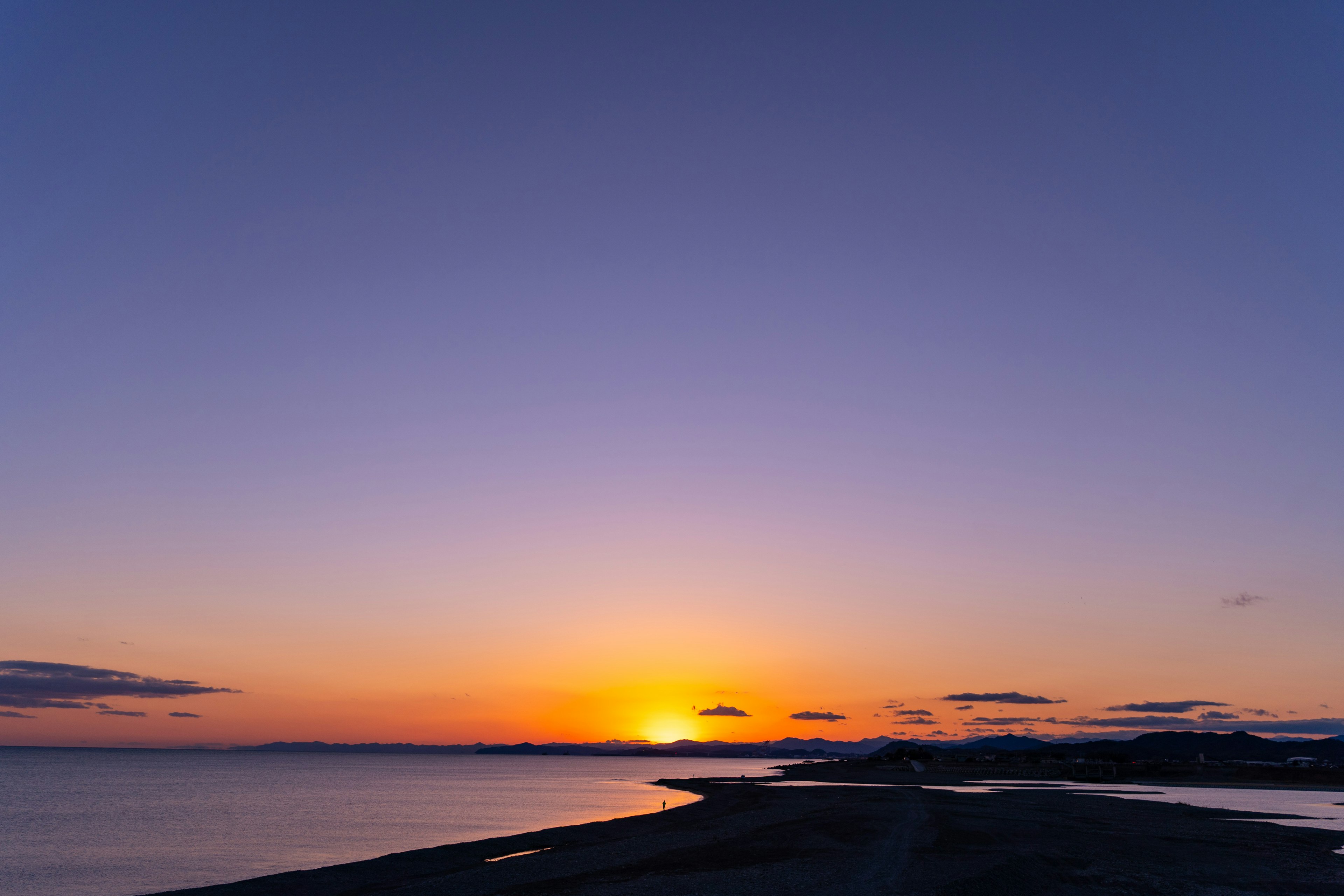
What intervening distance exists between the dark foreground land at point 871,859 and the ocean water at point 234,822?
818 cm

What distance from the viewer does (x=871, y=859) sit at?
123 ft

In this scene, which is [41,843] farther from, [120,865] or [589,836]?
[589,836]

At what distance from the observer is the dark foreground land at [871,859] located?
31.2 metres

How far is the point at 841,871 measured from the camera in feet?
111

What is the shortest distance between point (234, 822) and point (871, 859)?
5812 centimetres

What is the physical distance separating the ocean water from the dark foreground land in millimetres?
8177

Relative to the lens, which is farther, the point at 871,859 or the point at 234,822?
the point at 234,822

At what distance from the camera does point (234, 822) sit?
72.1m

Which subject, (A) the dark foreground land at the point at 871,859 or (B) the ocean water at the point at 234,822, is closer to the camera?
(A) the dark foreground land at the point at 871,859

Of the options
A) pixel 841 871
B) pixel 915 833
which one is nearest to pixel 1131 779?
pixel 915 833

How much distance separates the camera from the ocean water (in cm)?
4428

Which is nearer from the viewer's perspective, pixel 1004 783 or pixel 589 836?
pixel 589 836

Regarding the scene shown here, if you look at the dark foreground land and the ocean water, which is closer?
the dark foreground land

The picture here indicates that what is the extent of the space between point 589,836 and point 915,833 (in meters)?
19.3
